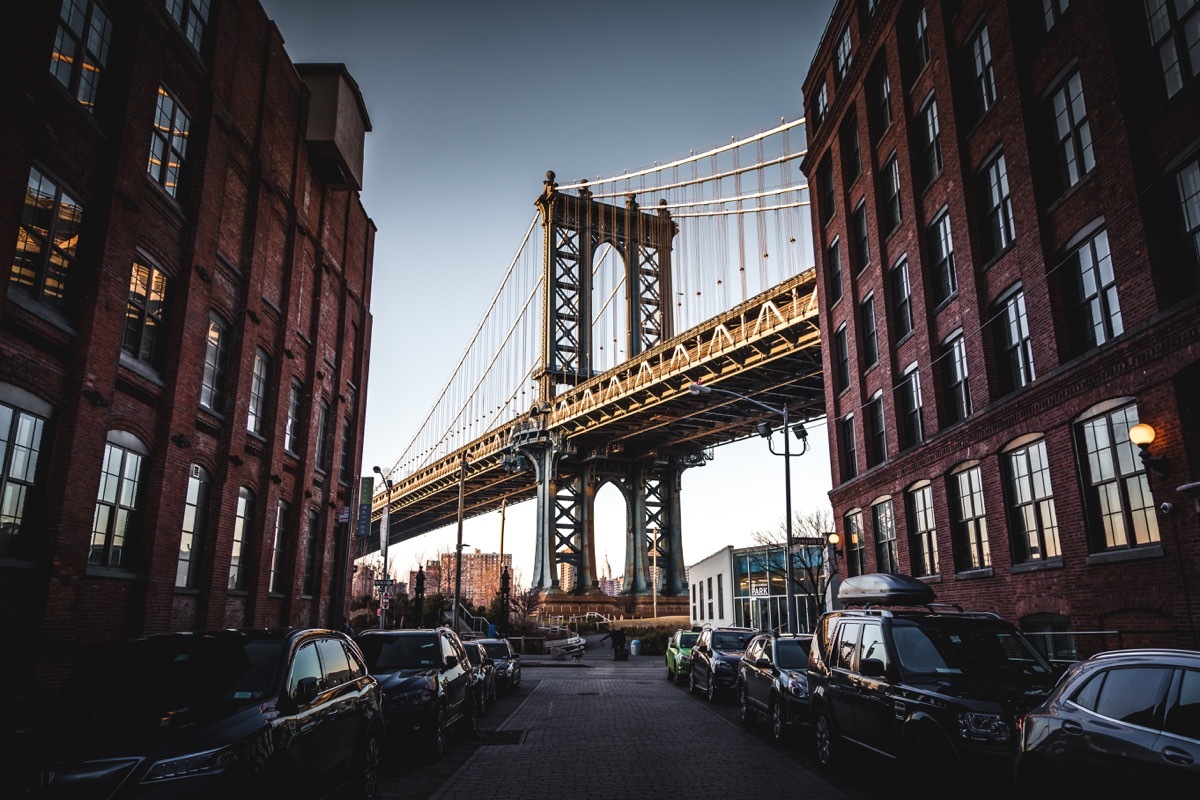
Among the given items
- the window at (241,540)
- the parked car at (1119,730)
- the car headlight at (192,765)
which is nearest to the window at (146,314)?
the window at (241,540)

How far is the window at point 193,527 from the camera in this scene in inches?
658

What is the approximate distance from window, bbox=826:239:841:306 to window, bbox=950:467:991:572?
35.3 feet

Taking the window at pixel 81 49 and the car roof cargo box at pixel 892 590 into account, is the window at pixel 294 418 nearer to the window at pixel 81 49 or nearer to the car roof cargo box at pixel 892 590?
the window at pixel 81 49

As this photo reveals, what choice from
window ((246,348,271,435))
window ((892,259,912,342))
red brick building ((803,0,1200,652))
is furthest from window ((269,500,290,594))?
window ((892,259,912,342))

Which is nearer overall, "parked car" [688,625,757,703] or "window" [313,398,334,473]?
"parked car" [688,625,757,703]

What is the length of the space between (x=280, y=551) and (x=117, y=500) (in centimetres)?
783

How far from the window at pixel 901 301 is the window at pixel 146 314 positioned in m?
17.8

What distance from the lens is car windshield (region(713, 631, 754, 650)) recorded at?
2031 centimetres

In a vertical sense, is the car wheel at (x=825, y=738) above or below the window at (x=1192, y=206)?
below

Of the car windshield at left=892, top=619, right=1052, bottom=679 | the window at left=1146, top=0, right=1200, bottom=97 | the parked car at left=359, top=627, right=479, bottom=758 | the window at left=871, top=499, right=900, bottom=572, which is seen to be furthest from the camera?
the window at left=871, top=499, right=900, bottom=572

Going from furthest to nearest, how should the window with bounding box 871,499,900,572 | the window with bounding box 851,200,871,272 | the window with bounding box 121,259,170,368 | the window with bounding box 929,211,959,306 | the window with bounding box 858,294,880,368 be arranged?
the window with bounding box 851,200,871,272, the window with bounding box 858,294,880,368, the window with bounding box 871,499,900,572, the window with bounding box 929,211,959,306, the window with bounding box 121,259,170,368

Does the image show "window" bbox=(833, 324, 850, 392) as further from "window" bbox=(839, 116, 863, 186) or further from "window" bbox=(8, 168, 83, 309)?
"window" bbox=(8, 168, 83, 309)

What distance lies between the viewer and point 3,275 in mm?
11055

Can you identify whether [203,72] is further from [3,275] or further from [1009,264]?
[1009,264]
